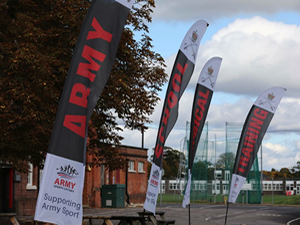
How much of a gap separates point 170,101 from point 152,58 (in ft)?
18.9

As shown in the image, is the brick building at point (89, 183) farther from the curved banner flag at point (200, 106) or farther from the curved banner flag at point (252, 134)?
the curved banner flag at point (252, 134)

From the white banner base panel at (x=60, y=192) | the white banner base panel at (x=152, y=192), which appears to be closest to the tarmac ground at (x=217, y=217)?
the white banner base panel at (x=152, y=192)

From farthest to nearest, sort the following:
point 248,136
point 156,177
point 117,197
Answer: point 117,197
point 248,136
point 156,177

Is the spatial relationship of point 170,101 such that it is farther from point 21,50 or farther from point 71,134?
point 71,134

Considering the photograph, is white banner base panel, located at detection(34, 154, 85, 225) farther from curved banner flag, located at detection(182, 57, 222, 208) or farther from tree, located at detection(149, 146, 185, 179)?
tree, located at detection(149, 146, 185, 179)

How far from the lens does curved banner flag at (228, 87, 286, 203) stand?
14.5 metres

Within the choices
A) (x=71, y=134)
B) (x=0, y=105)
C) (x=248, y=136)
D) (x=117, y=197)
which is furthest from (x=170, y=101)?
(x=117, y=197)

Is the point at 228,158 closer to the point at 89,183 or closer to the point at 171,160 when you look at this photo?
the point at 89,183

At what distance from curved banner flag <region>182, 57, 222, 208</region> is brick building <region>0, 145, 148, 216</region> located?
761 cm

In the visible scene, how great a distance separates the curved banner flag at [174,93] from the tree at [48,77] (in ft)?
9.97

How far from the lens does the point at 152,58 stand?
1750 cm

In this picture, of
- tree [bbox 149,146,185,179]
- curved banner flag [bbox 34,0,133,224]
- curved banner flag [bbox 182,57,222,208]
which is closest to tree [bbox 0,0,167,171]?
curved banner flag [bbox 182,57,222,208]

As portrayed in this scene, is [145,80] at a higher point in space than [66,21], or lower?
lower

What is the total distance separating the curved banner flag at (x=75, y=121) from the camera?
264 inches
